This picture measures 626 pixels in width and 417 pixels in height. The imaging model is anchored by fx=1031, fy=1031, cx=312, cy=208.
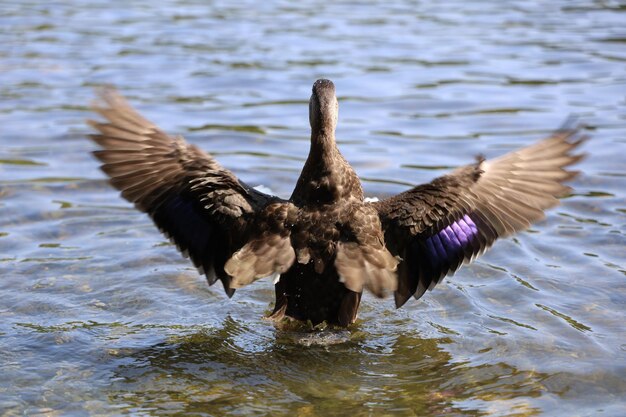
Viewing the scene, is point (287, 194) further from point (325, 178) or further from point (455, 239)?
point (455, 239)

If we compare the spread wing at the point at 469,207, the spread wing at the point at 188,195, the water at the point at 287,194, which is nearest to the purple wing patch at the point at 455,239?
the spread wing at the point at 469,207

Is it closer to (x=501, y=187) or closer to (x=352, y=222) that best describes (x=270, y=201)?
(x=352, y=222)

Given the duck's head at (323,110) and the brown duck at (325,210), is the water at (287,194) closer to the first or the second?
the brown duck at (325,210)

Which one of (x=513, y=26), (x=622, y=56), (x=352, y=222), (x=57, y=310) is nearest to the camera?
(x=352, y=222)

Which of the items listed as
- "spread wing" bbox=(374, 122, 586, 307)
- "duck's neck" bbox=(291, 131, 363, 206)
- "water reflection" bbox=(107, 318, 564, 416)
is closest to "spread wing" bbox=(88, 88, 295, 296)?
"duck's neck" bbox=(291, 131, 363, 206)

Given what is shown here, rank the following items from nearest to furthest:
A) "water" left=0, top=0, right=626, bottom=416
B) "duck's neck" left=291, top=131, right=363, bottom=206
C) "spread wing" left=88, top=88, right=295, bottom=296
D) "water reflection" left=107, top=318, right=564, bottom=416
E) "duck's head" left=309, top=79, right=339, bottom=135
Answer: "water reflection" left=107, top=318, right=564, bottom=416 → "water" left=0, top=0, right=626, bottom=416 → "spread wing" left=88, top=88, right=295, bottom=296 → "duck's neck" left=291, top=131, right=363, bottom=206 → "duck's head" left=309, top=79, right=339, bottom=135

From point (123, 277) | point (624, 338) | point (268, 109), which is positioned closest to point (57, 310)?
point (123, 277)

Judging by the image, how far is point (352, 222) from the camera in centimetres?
626

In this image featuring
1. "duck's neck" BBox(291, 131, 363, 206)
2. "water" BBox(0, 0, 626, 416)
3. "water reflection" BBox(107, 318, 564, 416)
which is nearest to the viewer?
"water reflection" BBox(107, 318, 564, 416)

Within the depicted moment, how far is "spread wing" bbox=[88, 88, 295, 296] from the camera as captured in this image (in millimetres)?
6180

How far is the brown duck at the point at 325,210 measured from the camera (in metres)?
6.19

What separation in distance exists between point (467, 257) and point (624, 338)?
1116 millimetres

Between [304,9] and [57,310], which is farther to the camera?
[304,9]

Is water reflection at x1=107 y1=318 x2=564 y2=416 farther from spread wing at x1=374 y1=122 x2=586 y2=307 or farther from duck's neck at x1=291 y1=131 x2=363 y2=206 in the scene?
duck's neck at x1=291 y1=131 x2=363 y2=206
